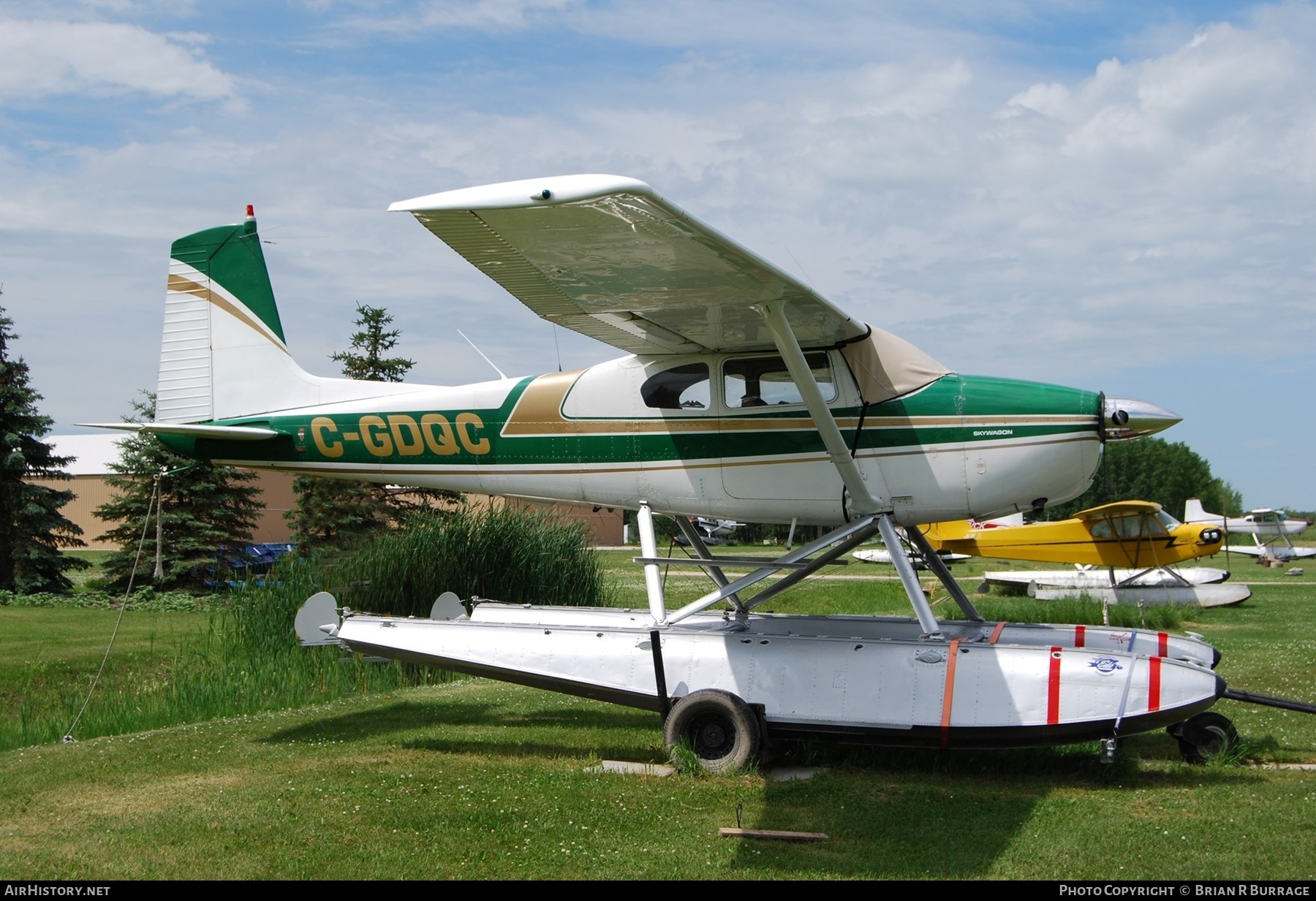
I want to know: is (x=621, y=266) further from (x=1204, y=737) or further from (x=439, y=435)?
(x=1204, y=737)

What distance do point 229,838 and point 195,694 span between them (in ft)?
17.2

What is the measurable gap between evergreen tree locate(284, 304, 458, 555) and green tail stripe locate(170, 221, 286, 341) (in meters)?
12.2

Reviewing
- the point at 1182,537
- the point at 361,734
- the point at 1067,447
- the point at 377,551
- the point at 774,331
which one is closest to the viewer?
the point at 774,331

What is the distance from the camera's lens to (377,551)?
1435 centimetres

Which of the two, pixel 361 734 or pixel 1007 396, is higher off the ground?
pixel 1007 396

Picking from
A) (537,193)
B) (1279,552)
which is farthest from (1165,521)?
(1279,552)

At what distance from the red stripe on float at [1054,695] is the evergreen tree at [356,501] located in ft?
55.4

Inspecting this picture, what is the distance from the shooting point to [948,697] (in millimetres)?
6953

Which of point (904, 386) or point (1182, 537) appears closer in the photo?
point (904, 386)

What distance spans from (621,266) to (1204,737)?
514 cm

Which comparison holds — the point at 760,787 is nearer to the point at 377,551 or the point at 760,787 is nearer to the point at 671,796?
the point at 671,796

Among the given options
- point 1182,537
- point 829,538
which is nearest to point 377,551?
point 829,538

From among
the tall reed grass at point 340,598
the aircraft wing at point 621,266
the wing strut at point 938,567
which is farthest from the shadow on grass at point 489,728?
the aircraft wing at point 621,266
